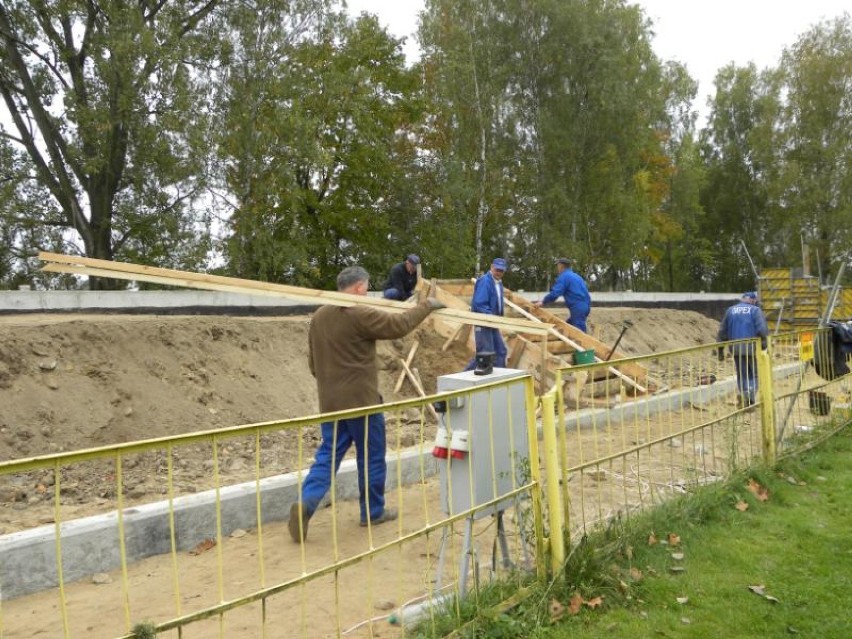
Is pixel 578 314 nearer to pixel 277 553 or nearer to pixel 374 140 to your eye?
pixel 277 553

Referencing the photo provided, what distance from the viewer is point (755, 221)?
142 ft

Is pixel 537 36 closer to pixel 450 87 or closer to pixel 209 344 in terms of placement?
pixel 450 87

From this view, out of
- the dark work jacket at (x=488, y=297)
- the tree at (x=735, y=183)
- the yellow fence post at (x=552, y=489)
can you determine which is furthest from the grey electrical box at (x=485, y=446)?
the tree at (x=735, y=183)

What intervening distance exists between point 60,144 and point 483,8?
53.5 ft

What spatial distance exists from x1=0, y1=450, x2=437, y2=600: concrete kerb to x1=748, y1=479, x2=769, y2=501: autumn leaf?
2921 millimetres

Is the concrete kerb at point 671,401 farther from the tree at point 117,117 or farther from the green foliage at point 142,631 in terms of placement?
the tree at point 117,117

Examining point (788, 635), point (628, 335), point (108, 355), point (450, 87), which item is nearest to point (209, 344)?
point (108, 355)

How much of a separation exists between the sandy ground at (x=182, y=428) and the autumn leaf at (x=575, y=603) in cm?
72

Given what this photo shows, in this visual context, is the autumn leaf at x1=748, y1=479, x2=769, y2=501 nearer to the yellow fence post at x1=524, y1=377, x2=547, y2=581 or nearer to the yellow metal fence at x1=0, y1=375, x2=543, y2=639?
the yellow metal fence at x1=0, y1=375, x2=543, y2=639

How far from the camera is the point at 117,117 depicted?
16891 millimetres

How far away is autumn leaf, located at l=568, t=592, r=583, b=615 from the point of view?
341 centimetres

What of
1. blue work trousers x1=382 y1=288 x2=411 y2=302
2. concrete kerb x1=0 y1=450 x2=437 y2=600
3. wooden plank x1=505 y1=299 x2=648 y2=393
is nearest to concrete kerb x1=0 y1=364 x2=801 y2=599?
concrete kerb x1=0 y1=450 x2=437 y2=600

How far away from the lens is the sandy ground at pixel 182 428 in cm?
358

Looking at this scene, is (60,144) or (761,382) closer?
(761,382)
